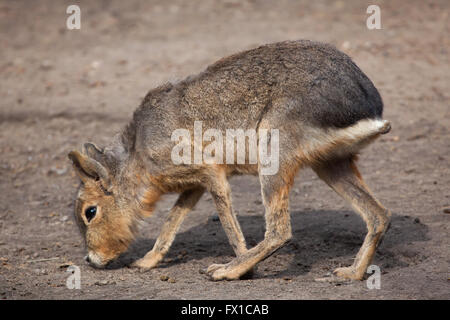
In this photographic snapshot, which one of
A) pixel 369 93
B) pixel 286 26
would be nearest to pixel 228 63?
pixel 369 93

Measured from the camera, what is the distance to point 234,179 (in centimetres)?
763

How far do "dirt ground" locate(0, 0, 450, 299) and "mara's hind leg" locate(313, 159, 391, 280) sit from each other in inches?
9.8

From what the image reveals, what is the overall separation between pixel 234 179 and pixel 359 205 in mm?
Answer: 2502

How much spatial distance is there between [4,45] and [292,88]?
8793mm

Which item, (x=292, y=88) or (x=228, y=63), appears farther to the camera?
(x=228, y=63)

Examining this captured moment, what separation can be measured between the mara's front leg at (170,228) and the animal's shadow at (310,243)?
0.45 feet

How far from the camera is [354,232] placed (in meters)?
6.19

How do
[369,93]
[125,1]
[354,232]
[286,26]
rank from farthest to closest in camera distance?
[125,1] < [286,26] < [354,232] < [369,93]

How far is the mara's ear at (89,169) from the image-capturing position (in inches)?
215

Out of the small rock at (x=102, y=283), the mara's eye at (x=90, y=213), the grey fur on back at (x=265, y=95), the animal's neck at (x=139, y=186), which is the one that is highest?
the grey fur on back at (x=265, y=95)

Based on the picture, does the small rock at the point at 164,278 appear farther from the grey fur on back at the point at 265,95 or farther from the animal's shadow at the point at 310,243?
the grey fur on back at the point at 265,95

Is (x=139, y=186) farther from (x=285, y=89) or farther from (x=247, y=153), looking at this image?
(x=285, y=89)

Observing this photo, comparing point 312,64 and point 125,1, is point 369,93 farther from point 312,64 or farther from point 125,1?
point 125,1

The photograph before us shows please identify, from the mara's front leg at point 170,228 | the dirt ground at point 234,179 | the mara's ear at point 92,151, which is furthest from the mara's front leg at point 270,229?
the mara's ear at point 92,151
